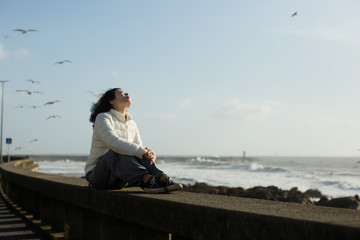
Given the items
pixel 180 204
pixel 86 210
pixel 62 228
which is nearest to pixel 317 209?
pixel 180 204

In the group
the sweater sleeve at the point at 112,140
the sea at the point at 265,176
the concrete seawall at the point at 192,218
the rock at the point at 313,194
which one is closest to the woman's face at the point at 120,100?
the sweater sleeve at the point at 112,140

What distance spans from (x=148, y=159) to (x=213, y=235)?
1.97 meters

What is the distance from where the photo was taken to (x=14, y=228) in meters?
7.72

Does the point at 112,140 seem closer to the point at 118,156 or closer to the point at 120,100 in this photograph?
the point at 118,156

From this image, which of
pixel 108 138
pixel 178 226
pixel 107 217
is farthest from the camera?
pixel 108 138

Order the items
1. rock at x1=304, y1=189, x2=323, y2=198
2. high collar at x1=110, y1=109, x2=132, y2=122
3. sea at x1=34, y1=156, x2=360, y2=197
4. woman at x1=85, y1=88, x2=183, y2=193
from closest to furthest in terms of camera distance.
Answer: woman at x1=85, y1=88, x2=183, y2=193 < high collar at x1=110, y1=109, x2=132, y2=122 < rock at x1=304, y1=189, x2=323, y2=198 < sea at x1=34, y1=156, x2=360, y2=197

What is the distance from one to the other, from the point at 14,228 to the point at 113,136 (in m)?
3.87

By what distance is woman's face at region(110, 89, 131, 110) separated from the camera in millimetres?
5309

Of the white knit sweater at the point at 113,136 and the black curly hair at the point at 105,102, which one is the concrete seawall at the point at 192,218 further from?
the black curly hair at the point at 105,102

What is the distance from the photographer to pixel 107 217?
4516 millimetres

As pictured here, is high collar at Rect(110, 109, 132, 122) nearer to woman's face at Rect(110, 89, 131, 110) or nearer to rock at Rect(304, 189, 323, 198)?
woman's face at Rect(110, 89, 131, 110)

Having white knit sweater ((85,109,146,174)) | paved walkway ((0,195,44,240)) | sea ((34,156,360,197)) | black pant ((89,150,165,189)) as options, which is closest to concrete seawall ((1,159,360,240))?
black pant ((89,150,165,189))

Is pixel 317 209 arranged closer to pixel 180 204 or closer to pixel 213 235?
pixel 213 235

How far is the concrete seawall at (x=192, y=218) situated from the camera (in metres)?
2.38
